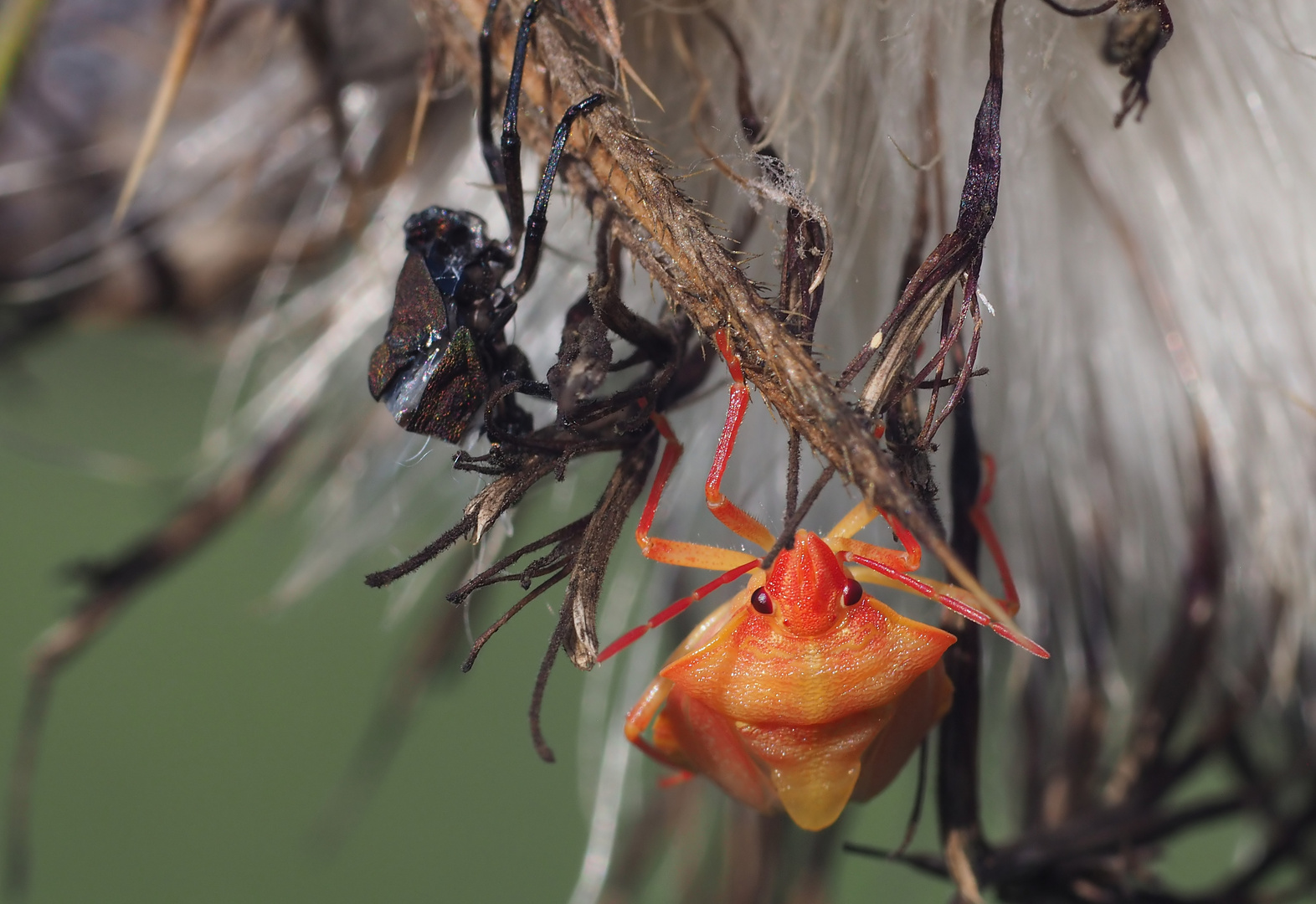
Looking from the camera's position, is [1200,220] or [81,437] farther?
[81,437]

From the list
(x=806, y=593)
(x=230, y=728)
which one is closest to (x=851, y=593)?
(x=806, y=593)

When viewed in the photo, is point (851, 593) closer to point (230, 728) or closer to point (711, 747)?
point (711, 747)

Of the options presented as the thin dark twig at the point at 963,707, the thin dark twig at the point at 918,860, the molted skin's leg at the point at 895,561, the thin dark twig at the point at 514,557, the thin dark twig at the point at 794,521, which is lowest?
the thin dark twig at the point at 918,860

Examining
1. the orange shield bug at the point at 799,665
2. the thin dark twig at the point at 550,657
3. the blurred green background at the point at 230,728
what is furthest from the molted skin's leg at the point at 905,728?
the blurred green background at the point at 230,728

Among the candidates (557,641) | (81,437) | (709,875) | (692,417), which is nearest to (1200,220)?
(692,417)

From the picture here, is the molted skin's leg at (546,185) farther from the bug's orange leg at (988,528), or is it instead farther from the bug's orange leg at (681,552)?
the bug's orange leg at (988,528)

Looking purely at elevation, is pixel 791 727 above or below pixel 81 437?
below

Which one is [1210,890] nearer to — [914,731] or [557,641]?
[914,731]
